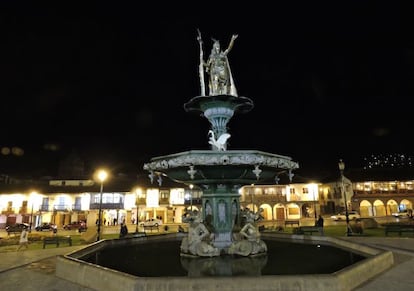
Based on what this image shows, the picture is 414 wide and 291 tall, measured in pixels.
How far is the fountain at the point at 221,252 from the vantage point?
582 cm

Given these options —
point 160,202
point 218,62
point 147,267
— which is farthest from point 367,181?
point 147,267

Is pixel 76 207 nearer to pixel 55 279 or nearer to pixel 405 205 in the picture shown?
pixel 55 279

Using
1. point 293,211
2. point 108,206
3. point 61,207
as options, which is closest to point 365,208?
point 293,211

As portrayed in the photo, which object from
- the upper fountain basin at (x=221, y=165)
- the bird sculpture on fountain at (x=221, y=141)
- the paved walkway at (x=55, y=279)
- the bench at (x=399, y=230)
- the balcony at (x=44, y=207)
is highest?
the bird sculpture on fountain at (x=221, y=141)

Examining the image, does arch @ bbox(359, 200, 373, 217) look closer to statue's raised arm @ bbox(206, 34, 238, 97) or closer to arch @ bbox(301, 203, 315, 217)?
arch @ bbox(301, 203, 315, 217)

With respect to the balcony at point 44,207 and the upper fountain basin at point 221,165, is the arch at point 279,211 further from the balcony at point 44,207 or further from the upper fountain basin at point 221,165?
the upper fountain basin at point 221,165

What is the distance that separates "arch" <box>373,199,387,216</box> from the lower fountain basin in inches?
1867

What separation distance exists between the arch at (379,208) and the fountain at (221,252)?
47879mm

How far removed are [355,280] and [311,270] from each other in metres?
1.22

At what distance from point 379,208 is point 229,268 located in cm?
5513

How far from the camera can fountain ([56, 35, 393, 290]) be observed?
5816 mm

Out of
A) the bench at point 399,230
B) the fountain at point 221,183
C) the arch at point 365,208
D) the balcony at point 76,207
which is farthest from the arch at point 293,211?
the fountain at point 221,183

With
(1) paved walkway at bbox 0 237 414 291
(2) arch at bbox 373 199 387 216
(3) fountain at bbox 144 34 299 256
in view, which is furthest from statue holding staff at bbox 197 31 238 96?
(2) arch at bbox 373 199 387 216

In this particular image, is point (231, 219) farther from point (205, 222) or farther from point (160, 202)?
point (160, 202)
